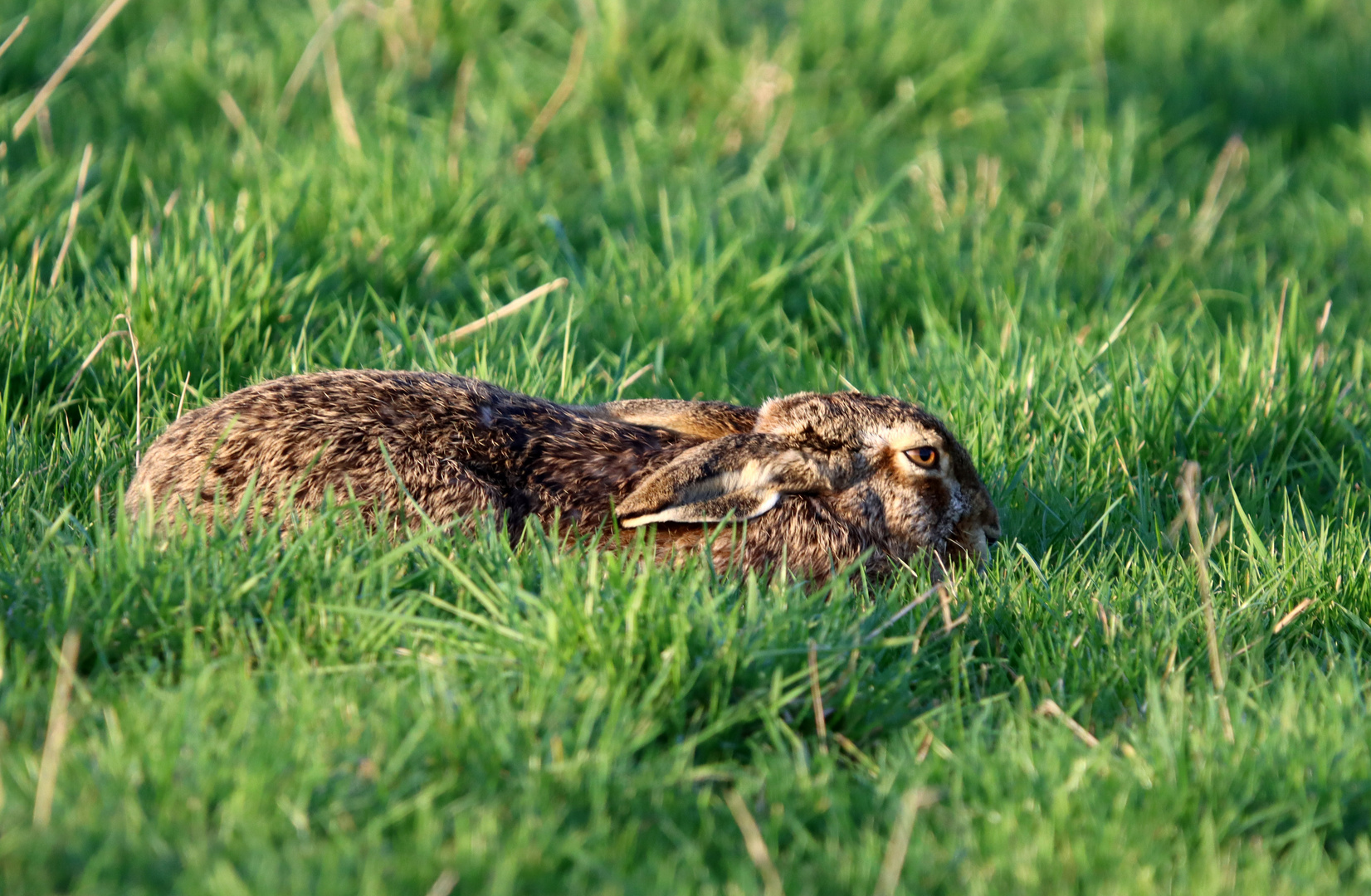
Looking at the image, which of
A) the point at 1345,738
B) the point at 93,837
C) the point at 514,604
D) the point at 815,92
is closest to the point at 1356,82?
the point at 815,92

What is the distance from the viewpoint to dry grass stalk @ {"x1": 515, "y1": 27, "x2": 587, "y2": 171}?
714cm

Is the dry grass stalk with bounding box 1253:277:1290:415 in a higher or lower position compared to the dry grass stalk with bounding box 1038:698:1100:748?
lower

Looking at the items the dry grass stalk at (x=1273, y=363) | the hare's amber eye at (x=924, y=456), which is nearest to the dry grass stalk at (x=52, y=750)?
the hare's amber eye at (x=924, y=456)

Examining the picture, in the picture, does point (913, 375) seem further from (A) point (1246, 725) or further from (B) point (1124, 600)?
(A) point (1246, 725)

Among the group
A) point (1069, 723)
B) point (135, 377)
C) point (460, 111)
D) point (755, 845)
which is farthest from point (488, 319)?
point (755, 845)

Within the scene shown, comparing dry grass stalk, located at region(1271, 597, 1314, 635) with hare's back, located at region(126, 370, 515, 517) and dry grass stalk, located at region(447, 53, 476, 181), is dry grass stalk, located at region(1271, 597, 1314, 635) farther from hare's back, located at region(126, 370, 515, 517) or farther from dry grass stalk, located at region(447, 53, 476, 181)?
dry grass stalk, located at region(447, 53, 476, 181)

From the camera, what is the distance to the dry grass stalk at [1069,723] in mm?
3256

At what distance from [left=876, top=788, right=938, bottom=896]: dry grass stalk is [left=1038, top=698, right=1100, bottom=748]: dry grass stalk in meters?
0.53

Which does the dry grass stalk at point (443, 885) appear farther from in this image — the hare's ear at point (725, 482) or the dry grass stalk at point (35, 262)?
the dry grass stalk at point (35, 262)

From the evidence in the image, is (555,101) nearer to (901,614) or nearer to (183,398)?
(183,398)

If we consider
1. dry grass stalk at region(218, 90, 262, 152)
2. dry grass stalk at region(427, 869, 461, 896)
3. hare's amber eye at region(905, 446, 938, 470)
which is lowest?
hare's amber eye at region(905, 446, 938, 470)

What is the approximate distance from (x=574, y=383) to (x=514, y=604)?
183 centimetres

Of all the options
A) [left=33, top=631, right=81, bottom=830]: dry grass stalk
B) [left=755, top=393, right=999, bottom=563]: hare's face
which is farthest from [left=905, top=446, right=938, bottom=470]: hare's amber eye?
[left=33, top=631, right=81, bottom=830]: dry grass stalk

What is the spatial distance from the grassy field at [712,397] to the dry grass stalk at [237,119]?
A: 0.04 meters
